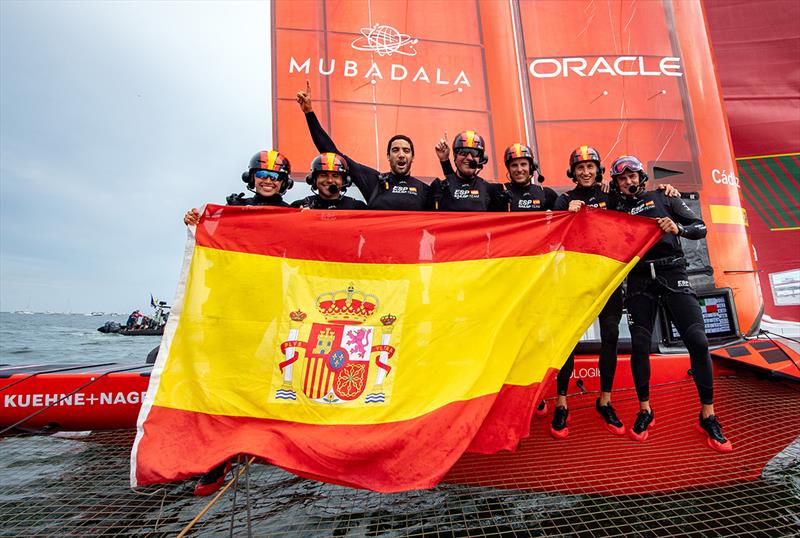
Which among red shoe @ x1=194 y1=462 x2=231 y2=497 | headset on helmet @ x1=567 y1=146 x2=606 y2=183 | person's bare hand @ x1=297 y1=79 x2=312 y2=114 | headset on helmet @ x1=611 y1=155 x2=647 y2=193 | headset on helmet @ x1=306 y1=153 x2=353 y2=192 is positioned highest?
person's bare hand @ x1=297 y1=79 x2=312 y2=114

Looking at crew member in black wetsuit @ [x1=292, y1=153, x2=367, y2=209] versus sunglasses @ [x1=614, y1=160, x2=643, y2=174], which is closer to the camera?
sunglasses @ [x1=614, y1=160, x2=643, y2=174]

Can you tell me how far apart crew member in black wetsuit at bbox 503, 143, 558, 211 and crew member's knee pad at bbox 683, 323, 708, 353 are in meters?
1.59

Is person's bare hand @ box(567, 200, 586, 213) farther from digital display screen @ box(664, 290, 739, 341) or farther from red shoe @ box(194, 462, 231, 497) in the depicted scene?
red shoe @ box(194, 462, 231, 497)

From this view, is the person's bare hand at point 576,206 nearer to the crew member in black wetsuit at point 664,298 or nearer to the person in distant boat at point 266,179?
the crew member in black wetsuit at point 664,298

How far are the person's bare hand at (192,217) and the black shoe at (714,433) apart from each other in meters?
4.33

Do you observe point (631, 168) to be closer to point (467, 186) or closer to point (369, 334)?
point (467, 186)

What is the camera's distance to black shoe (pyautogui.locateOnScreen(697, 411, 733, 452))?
3061 millimetres

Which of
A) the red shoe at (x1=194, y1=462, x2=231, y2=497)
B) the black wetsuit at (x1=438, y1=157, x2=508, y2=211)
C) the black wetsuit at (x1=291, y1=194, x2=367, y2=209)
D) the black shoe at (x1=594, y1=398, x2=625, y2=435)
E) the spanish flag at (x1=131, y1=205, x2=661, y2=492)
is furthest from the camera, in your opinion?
the black wetsuit at (x1=291, y1=194, x2=367, y2=209)

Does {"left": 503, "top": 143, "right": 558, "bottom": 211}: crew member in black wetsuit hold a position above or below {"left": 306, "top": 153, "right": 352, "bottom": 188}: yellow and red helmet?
below

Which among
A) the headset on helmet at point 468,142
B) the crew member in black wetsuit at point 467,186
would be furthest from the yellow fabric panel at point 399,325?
the headset on helmet at point 468,142

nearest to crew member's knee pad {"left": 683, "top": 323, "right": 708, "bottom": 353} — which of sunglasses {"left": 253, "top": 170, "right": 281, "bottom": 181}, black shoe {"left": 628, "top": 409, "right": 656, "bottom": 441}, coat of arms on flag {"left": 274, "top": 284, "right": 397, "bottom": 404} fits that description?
black shoe {"left": 628, "top": 409, "right": 656, "bottom": 441}

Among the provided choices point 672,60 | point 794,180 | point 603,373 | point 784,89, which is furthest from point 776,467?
point 784,89

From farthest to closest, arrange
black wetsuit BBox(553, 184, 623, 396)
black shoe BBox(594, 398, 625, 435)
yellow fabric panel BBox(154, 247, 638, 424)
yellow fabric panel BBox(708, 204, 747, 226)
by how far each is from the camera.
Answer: yellow fabric panel BBox(708, 204, 747, 226)
black wetsuit BBox(553, 184, 623, 396)
black shoe BBox(594, 398, 625, 435)
yellow fabric panel BBox(154, 247, 638, 424)

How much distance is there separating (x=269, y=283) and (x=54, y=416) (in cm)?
331
